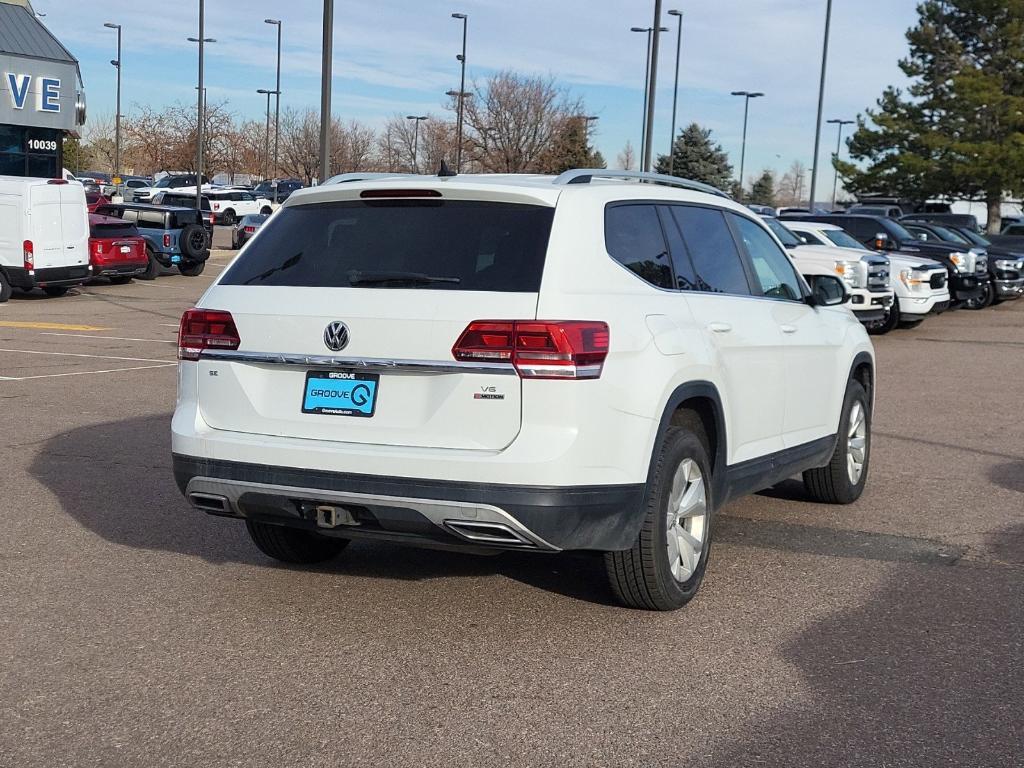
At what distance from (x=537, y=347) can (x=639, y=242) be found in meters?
0.98

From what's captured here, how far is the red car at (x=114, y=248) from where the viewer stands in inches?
1025

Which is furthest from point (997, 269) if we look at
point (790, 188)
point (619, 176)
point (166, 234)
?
point (790, 188)

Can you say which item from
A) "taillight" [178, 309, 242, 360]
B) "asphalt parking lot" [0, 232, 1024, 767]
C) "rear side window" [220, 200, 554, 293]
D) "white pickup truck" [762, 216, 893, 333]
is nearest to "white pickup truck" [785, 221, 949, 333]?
"white pickup truck" [762, 216, 893, 333]

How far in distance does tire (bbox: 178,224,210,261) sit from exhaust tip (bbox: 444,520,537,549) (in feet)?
87.6

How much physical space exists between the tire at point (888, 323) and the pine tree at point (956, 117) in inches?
1241

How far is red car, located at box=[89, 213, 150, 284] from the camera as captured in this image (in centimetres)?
2603

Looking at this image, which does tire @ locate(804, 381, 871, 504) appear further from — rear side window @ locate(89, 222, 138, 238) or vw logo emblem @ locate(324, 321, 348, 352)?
rear side window @ locate(89, 222, 138, 238)

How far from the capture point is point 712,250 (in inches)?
242

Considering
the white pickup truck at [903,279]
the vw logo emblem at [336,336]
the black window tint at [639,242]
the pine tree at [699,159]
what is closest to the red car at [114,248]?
the white pickup truck at [903,279]

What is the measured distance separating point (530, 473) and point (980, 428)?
25.0ft

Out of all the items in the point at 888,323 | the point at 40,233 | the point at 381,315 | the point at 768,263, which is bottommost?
the point at 888,323

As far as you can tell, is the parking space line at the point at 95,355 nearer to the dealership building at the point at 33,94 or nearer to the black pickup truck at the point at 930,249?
the black pickup truck at the point at 930,249

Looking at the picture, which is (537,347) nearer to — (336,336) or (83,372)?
(336,336)

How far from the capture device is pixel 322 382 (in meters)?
5.07
